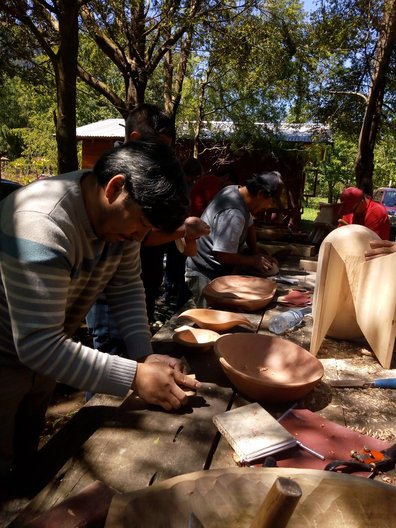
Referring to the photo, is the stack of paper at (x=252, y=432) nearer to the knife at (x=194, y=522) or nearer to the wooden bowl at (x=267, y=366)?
the wooden bowl at (x=267, y=366)

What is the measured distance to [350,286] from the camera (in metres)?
2.00

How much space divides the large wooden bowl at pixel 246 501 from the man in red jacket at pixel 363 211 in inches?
151

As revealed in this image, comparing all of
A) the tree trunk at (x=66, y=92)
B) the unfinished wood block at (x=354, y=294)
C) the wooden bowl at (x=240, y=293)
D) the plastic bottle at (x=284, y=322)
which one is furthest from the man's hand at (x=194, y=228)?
the tree trunk at (x=66, y=92)

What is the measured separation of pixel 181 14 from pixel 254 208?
445 cm

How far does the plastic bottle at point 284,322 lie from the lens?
2.18m

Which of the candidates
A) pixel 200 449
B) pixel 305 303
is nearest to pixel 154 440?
pixel 200 449

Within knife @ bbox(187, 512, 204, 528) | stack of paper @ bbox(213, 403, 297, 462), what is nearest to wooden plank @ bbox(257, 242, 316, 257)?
stack of paper @ bbox(213, 403, 297, 462)

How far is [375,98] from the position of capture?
7586 mm

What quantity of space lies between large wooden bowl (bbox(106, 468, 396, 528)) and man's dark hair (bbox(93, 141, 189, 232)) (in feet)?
2.21

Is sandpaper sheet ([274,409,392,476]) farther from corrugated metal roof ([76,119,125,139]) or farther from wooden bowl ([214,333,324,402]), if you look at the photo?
corrugated metal roof ([76,119,125,139])

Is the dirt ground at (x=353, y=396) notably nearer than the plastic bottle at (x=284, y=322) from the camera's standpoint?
Yes

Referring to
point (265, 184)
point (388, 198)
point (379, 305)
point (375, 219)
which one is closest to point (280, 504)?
point (379, 305)

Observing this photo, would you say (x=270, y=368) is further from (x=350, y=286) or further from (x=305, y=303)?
(x=305, y=303)

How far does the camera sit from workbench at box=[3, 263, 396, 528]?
104cm
